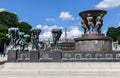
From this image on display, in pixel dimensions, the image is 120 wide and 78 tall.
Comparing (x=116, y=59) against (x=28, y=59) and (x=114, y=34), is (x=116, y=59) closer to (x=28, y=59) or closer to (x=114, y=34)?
(x=28, y=59)

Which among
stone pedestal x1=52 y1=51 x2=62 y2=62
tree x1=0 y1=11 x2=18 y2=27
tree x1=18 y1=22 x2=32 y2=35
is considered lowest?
stone pedestal x1=52 y1=51 x2=62 y2=62

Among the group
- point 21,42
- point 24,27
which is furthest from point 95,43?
point 24,27

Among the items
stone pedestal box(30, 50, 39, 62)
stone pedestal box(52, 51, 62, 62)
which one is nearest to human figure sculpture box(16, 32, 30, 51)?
stone pedestal box(30, 50, 39, 62)

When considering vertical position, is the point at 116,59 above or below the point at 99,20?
below

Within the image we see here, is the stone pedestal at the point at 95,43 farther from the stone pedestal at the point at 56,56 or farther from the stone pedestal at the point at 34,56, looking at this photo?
the stone pedestal at the point at 34,56

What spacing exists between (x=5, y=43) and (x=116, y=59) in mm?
56718
